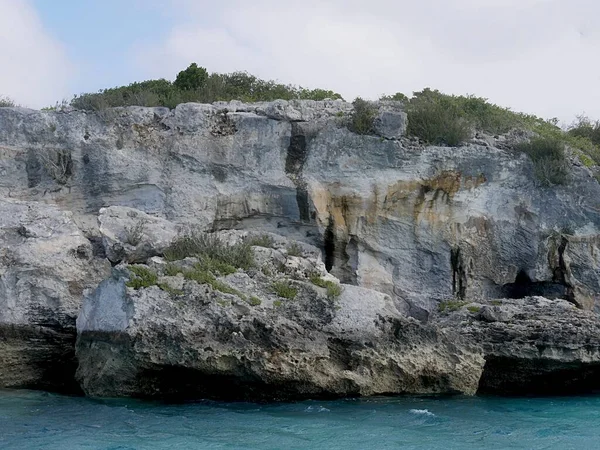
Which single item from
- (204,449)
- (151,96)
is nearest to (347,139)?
(151,96)

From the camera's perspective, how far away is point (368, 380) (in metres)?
12.6

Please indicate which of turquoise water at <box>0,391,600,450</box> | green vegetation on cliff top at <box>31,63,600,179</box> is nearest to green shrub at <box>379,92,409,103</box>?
green vegetation on cliff top at <box>31,63,600,179</box>

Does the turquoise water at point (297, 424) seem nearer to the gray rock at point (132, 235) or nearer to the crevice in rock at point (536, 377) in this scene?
the crevice in rock at point (536, 377)

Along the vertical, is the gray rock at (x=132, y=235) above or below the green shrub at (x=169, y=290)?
above

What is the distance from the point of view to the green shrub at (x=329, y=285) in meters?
12.9

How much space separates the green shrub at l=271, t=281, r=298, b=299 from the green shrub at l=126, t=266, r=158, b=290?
79.2 inches

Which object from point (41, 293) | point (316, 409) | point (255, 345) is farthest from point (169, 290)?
point (316, 409)

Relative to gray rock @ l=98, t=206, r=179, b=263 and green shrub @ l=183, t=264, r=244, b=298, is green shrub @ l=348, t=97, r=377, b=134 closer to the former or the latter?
gray rock @ l=98, t=206, r=179, b=263

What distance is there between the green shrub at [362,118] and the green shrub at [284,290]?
4.82 meters

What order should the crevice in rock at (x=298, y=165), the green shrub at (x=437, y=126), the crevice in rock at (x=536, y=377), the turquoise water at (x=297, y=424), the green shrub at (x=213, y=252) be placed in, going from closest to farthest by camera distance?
1. the turquoise water at (x=297, y=424)
2. the green shrub at (x=213, y=252)
3. the crevice in rock at (x=536, y=377)
4. the crevice in rock at (x=298, y=165)
5. the green shrub at (x=437, y=126)

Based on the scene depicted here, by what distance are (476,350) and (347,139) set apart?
5.47m

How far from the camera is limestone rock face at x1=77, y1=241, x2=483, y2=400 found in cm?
1196

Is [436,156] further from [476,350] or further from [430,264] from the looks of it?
[476,350]

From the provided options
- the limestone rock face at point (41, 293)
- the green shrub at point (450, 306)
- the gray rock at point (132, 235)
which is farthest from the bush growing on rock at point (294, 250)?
the limestone rock face at point (41, 293)
